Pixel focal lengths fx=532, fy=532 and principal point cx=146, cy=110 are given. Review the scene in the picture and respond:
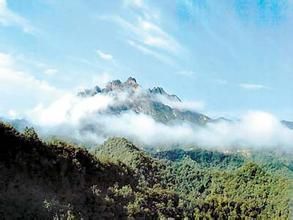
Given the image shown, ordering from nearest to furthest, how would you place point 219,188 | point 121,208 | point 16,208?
1. point 16,208
2. point 121,208
3. point 219,188

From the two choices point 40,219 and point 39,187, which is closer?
point 40,219

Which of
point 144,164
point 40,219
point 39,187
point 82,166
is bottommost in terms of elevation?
point 40,219

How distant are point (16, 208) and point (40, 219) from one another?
2.66 meters

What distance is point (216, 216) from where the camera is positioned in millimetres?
141500

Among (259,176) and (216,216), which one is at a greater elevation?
(259,176)

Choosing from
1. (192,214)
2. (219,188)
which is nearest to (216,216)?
(192,214)

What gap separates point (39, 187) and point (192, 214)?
73.8m

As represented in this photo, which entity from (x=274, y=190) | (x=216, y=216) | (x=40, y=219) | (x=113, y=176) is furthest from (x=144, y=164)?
(x=40, y=219)

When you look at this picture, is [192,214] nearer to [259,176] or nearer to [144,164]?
[144,164]

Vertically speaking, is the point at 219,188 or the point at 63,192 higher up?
the point at 219,188

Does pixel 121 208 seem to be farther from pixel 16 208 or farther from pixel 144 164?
pixel 144 164

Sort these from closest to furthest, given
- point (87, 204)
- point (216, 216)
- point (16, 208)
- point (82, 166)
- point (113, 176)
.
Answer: point (16, 208), point (87, 204), point (82, 166), point (113, 176), point (216, 216)

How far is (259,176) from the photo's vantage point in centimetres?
19475

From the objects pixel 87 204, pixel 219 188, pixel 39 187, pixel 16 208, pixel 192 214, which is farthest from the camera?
pixel 219 188
